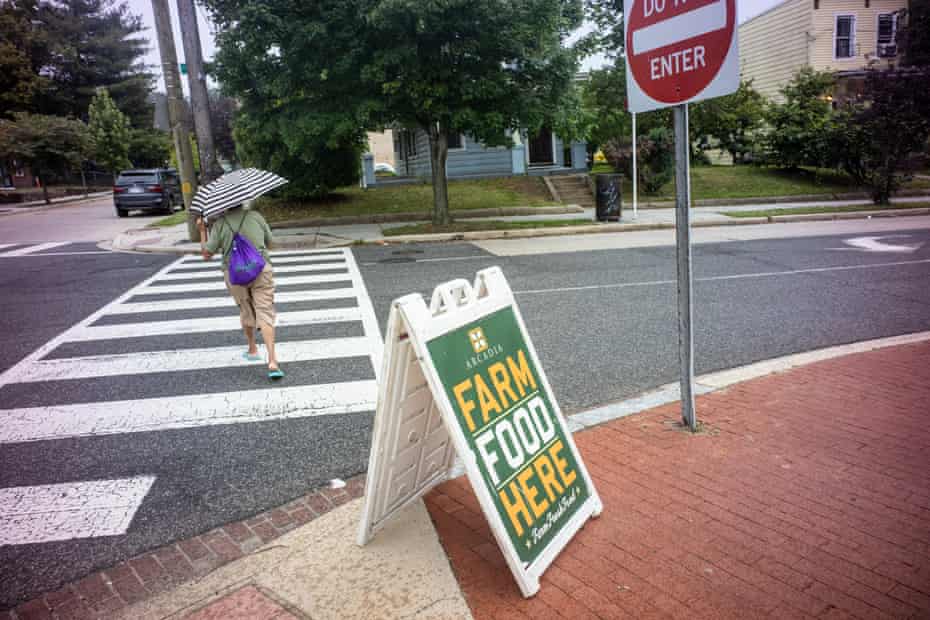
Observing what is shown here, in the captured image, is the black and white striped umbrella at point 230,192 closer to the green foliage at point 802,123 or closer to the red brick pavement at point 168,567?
the red brick pavement at point 168,567

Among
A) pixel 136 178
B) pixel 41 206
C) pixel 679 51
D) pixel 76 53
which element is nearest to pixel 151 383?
pixel 679 51

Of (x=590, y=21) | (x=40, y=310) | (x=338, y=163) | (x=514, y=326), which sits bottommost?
(x=40, y=310)

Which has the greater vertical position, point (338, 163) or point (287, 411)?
point (338, 163)

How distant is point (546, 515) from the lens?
316 cm

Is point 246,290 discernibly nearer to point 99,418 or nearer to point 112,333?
point 99,418

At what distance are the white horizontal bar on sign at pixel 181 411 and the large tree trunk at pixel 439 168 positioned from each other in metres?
12.5

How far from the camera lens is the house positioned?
27.0m

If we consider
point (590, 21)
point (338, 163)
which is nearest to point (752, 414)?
point (338, 163)

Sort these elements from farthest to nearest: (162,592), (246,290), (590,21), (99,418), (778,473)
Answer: (590,21)
(246,290)
(99,418)
(778,473)
(162,592)

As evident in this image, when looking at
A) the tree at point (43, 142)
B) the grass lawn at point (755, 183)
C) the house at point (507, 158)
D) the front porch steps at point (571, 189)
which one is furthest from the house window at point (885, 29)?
the tree at point (43, 142)

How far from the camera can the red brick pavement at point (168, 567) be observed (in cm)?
307

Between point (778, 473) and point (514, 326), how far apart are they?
1.83 m

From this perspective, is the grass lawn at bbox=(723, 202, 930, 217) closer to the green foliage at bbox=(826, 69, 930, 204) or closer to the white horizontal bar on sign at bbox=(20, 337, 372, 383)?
the green foliage at bbox=(826, 69, 930, 204)

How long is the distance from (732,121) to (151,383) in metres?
26.7
